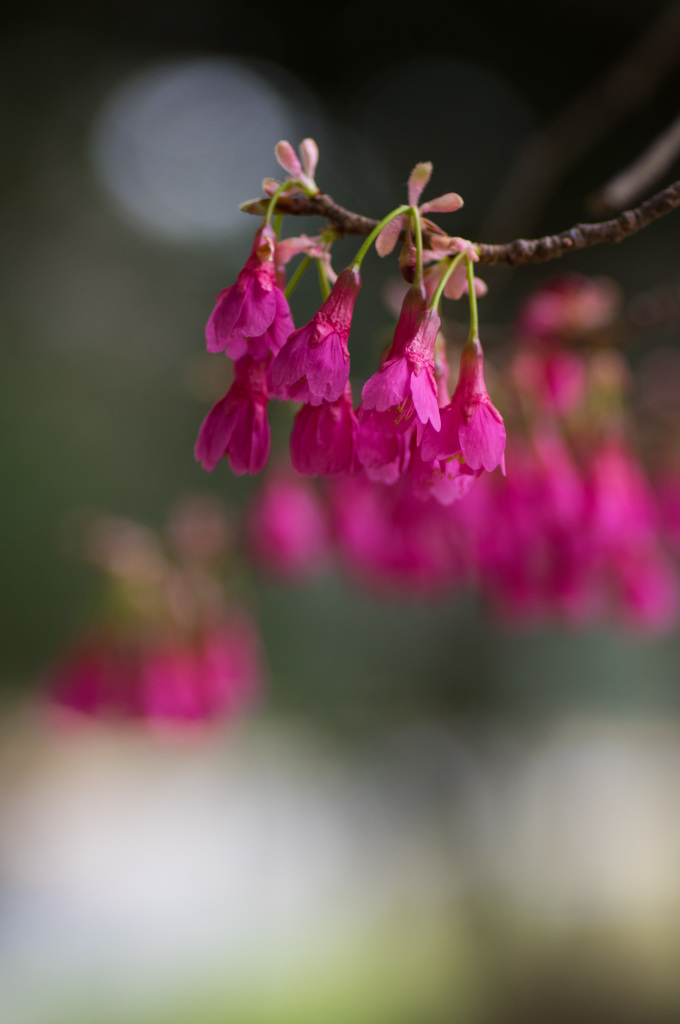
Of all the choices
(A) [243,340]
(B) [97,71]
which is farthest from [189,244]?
(A) [243,340]

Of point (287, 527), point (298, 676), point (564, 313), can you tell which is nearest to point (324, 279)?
point (564, 313)

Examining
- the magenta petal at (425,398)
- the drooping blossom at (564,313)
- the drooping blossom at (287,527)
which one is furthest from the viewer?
the drooping blossom at (287,527)

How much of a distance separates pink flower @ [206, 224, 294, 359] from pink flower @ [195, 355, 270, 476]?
0.02m

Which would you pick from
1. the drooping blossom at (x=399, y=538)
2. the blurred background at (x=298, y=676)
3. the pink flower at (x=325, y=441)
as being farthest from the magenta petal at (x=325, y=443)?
the blurred background at (x=298, y=676)

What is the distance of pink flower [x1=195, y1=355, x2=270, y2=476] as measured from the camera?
338 millimetres

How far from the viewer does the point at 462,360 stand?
0.35 m

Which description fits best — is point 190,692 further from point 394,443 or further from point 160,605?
point 394,443

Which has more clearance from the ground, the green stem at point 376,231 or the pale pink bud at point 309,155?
the pale pink bud at point 309,155

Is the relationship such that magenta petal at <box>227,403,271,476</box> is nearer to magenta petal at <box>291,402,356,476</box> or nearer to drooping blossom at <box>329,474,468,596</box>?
magenta petal at <box>291,402,356,476</box>

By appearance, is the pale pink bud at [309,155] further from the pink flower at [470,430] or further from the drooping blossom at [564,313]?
the drooping blossom at [564,313]

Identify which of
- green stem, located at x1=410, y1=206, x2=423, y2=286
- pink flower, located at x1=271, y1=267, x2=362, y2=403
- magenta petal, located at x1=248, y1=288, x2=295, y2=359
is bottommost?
pink flower, located at x1=271, y1=267, x2=362, y2=403

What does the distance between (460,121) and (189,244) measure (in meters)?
1.40

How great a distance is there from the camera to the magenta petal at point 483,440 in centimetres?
31

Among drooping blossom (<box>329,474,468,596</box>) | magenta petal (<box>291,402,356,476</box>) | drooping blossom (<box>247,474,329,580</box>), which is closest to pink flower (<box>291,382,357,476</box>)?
magenta petal (<box>291,402,356,476</box>)
